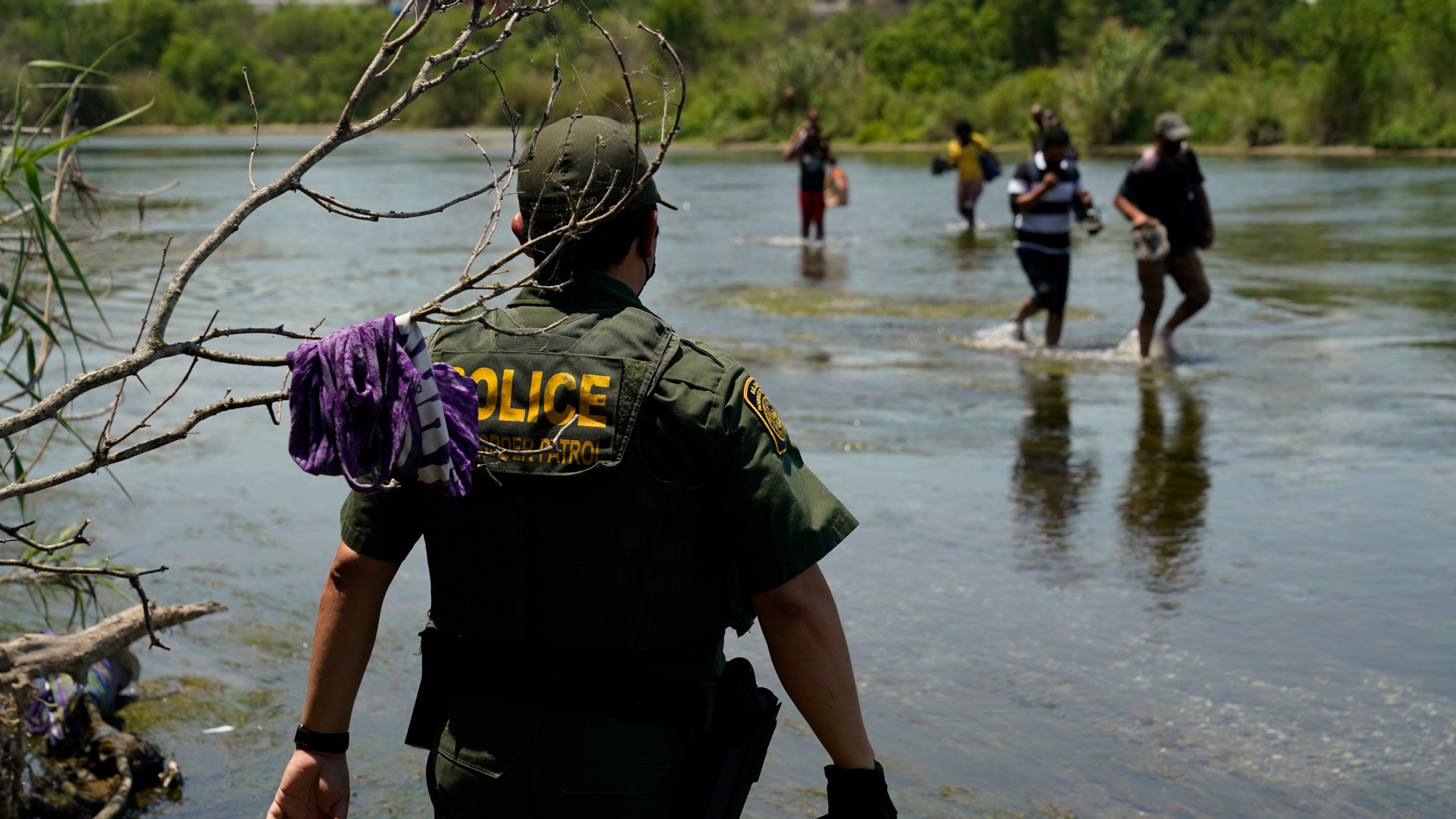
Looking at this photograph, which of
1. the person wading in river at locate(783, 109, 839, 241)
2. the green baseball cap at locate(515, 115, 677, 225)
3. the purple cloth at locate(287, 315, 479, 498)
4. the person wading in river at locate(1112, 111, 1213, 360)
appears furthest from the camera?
the person wading in river at locate(783, 109, 839, 241)

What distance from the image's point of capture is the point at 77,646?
364 centimetres

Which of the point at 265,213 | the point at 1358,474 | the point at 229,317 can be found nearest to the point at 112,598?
the point at 1358,474

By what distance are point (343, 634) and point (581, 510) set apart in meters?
0.49

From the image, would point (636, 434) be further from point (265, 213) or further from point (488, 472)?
point (265, 213)

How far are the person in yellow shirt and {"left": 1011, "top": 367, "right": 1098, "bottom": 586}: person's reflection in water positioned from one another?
9797 mm

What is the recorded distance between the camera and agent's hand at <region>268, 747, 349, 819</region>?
7.98ft

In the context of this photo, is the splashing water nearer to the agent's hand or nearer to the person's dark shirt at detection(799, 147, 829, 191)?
the person's dark shirt at detection(799, 147, 829, 191)

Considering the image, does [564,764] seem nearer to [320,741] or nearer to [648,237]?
[320,741]

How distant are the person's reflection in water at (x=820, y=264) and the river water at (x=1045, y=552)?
128 cm

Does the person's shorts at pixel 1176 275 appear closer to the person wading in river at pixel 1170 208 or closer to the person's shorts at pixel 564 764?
the person wading in river at pixel 1170 208

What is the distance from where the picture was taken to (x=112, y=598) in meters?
5.08

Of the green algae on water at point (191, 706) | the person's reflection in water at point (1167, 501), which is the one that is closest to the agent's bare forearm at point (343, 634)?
the green algae on water at point (191, 706)

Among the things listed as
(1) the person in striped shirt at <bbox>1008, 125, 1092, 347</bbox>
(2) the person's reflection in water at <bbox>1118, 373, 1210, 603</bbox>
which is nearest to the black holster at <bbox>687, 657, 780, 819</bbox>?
(2) the person's reflection in water at <bbox>1118, 373, 1210, 603</bbox>

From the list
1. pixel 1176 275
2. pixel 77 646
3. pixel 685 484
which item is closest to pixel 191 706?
pixel 77 646
